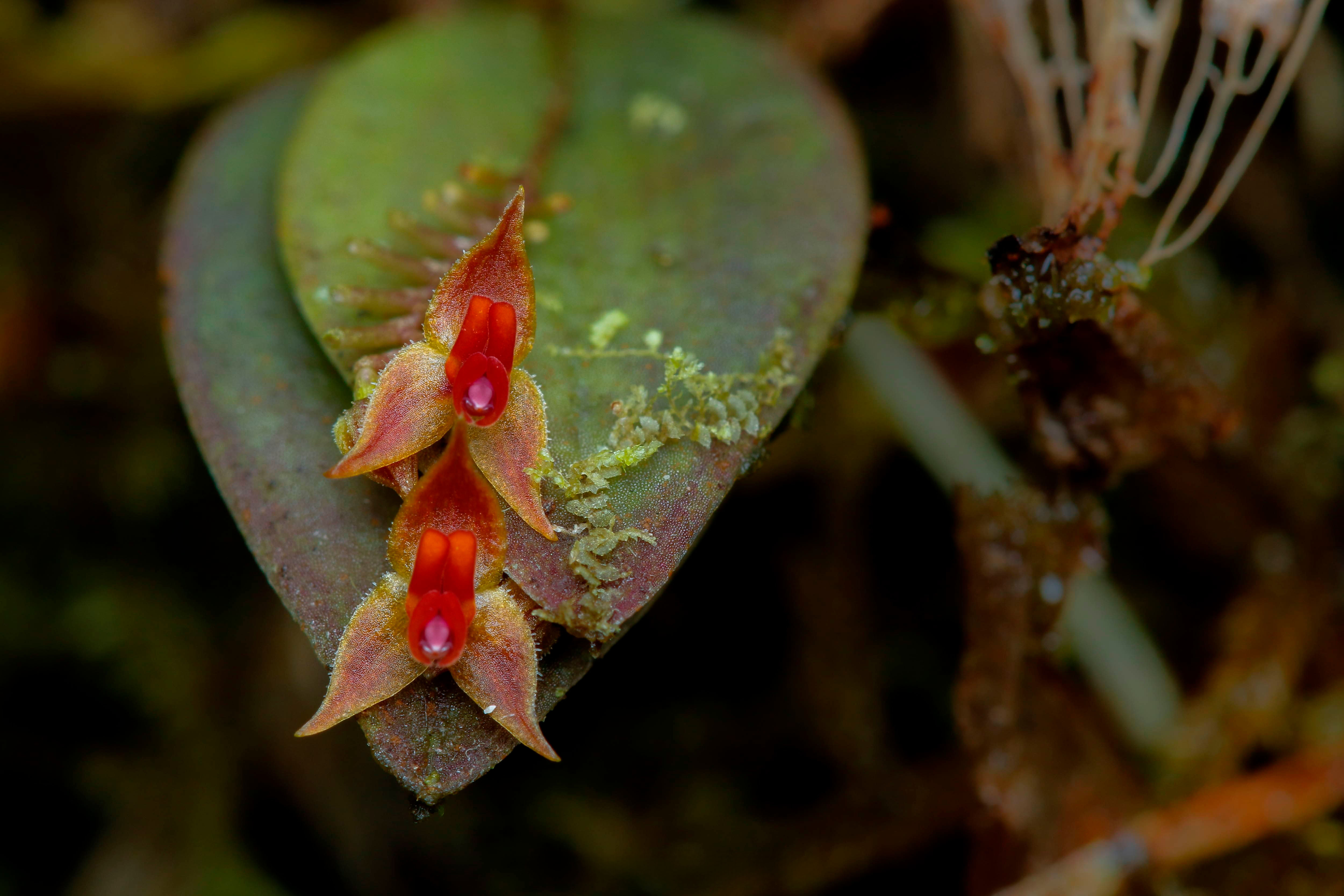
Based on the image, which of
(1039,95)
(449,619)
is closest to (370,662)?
(449,619)

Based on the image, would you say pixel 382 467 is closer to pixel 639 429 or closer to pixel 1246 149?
pixel 639 429

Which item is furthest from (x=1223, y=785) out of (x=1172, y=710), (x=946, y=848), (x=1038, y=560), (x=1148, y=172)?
(x=1148, y=172)

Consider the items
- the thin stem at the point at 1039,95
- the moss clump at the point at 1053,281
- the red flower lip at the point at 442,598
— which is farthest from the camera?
the thin stem at the point at 1039,95

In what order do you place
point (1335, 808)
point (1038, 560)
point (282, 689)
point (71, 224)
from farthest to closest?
point (71, 224)
point (282, 689)
point (1335, 808)
point (1038, 560)

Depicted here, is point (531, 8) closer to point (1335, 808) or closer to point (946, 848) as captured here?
point (946, 848)

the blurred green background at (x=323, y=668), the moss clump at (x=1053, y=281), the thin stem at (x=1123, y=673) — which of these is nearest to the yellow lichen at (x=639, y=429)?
the moss clump at (x=1053, y=281)

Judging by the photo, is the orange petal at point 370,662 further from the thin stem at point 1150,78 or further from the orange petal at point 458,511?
the thin stem at point 1150,78
